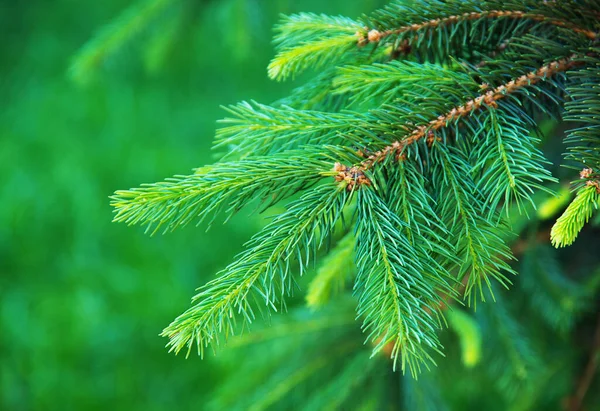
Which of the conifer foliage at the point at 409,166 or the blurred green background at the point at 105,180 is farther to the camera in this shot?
the blurred green background at the point at 105,180

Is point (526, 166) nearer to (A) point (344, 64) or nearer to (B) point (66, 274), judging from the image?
(A) point (344, 64)

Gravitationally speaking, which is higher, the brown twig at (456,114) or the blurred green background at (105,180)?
the blurred green background at (105,180)

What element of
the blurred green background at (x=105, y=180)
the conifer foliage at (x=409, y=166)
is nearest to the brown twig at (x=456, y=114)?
the conifer foliage at (x=409, y=166)

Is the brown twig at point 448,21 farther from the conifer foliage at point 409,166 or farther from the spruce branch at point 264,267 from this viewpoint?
the spruce branch at point 264,267

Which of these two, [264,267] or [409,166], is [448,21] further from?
[264,267]

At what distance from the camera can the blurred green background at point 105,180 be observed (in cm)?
168

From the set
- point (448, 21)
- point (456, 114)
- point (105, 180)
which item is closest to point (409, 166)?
point (456, 114)

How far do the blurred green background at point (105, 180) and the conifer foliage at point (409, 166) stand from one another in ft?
2.48

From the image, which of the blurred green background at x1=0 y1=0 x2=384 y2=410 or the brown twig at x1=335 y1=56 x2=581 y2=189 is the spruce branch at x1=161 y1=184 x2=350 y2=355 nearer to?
the brown twig at x1=335 y1=56 x2=581 y2=189

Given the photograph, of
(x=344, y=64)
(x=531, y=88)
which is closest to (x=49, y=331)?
(x=344, y=64)

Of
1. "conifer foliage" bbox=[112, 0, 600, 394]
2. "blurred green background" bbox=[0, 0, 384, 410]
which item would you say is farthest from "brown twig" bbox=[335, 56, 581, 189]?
"blurred green background" bbox=[0, 0, 384, 410]

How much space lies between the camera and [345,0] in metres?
3.55

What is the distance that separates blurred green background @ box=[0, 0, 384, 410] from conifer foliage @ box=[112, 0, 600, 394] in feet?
2.48

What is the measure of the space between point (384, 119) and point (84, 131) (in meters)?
2.88
